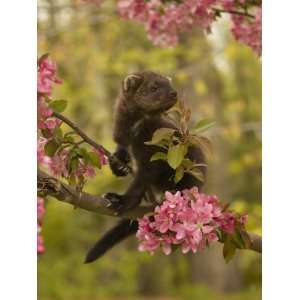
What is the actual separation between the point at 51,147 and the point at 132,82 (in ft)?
2.45

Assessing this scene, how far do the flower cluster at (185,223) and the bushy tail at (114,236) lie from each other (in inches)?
19.9

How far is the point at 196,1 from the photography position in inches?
116

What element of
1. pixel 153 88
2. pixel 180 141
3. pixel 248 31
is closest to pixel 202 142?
pixel 180 141

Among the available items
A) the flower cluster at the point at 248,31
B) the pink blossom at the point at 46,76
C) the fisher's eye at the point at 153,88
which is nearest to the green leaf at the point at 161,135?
the pink blossom at the point at 46,76

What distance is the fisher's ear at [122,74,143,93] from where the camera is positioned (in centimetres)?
300

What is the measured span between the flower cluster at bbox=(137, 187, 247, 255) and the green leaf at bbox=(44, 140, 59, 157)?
0.34 meters

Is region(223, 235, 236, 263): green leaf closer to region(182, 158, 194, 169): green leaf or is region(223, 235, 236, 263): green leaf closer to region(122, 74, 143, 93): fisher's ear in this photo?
region(182, 158, 194, 169): green leaf

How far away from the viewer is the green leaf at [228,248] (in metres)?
2.33

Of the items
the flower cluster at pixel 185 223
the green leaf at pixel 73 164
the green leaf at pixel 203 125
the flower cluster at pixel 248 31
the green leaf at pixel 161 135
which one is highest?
the flower cluster at pixel 248 31

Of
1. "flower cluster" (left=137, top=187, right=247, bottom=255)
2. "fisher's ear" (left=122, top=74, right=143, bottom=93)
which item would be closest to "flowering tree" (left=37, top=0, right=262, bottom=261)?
"flower cluster" (left=137, top=187, right=247, bottom=255)

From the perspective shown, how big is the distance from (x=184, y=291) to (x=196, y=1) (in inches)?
324

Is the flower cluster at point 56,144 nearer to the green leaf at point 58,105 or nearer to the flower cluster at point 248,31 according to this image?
the green leaf at point 58,105
